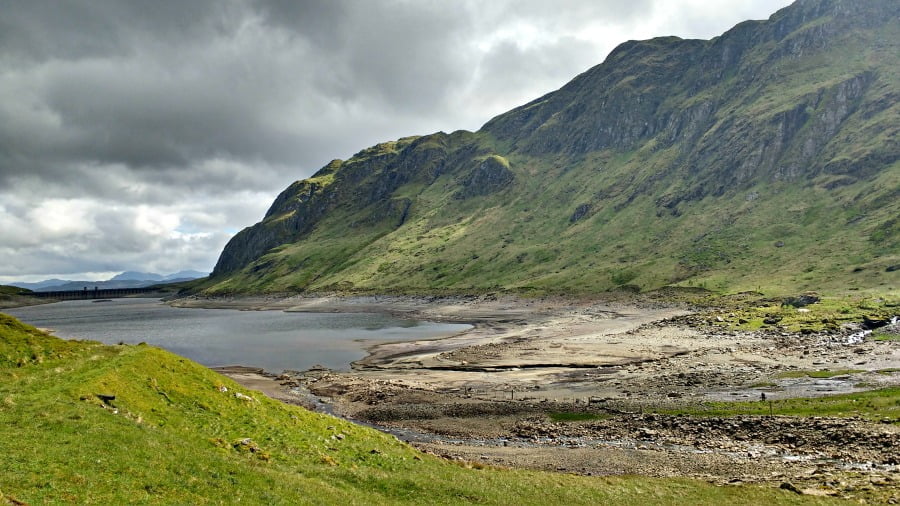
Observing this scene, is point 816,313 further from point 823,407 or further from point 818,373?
point 823,407

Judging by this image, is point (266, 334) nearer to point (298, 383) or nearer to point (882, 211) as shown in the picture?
point (298, 383)

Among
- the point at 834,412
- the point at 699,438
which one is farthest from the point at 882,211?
the point at 699,438

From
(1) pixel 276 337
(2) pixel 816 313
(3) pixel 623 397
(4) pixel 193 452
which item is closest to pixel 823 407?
(3) pixel 623 397

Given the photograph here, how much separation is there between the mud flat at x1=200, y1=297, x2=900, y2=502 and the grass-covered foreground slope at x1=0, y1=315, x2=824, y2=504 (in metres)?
6.76

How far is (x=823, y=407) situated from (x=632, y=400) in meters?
18.1

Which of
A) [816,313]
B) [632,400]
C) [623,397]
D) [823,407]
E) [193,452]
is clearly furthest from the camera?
[816,313]

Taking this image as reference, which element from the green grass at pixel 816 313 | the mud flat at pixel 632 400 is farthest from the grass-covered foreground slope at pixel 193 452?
the green grass at pixel 816 313

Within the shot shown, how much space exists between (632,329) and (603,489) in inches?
3630

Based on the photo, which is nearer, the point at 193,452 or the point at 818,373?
the point at 193,452

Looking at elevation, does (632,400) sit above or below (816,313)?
below

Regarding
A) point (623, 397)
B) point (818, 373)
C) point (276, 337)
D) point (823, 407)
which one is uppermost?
point (823, 407)

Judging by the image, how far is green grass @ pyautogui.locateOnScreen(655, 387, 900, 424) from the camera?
45594 millimetres

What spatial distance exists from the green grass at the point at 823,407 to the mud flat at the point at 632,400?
1.78 metres

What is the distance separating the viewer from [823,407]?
4822 cm
